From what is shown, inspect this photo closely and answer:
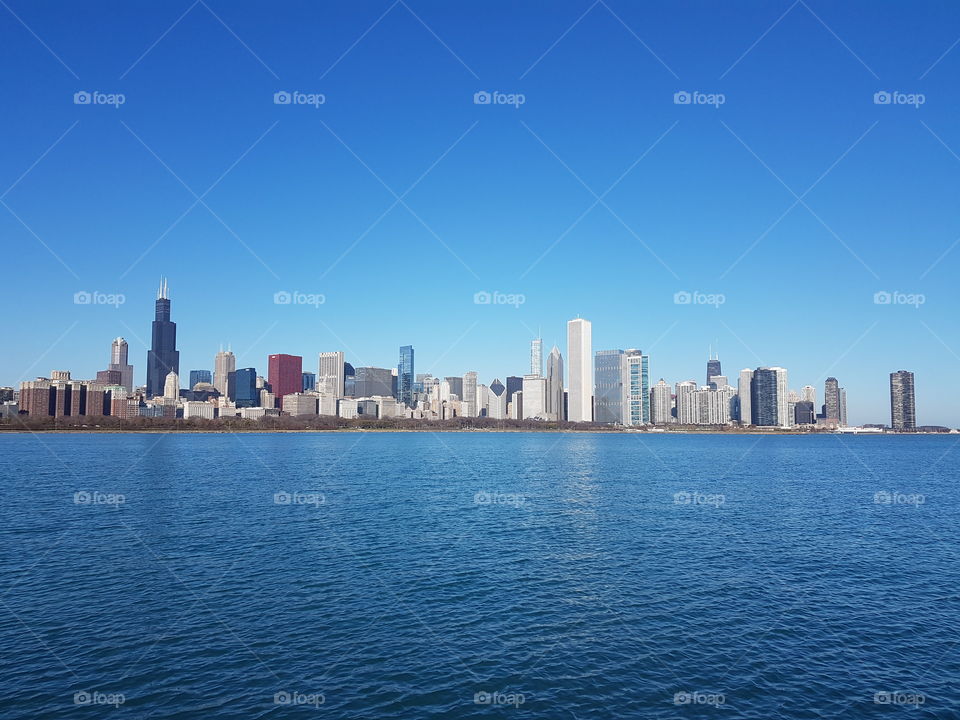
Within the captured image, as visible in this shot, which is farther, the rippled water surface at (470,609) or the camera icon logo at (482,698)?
the rippled water surface at (470,609)

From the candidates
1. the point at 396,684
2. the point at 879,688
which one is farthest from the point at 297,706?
the point at 879,688

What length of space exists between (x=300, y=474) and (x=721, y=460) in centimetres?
11807

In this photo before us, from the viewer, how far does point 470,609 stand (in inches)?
1425

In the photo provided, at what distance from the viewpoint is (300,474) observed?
113m

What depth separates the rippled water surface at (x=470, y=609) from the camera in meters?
25.8

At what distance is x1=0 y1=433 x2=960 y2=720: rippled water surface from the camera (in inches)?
1015

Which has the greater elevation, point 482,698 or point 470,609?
point 470,609

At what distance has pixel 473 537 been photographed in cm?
5591

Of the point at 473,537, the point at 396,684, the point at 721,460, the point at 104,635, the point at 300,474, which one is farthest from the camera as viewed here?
the point at 721,460

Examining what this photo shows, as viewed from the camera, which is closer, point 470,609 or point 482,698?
point 482,698

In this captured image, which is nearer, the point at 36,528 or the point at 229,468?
the point at 36,528

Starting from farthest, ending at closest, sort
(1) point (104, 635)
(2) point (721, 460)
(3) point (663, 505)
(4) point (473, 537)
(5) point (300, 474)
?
(2) point (721, 460)
(5) point (300, 474)
(3) point (663, 505)
(4) point (473, 537)
(1) point (104, 635)

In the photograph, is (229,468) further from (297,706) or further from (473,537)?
(297,706)

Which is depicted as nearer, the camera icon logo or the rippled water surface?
the camera icon logo
